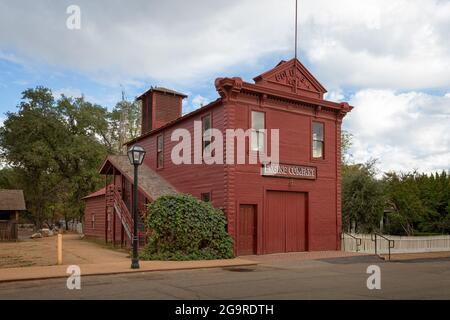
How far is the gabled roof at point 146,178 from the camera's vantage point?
24105 mm

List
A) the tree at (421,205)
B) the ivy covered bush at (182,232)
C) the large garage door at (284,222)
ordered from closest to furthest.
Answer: the ivy covered bush at (182,232) → the large garage door at (284,222) → the tree at (421,205)

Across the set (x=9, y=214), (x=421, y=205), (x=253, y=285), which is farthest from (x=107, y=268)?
(x=421, y=205)

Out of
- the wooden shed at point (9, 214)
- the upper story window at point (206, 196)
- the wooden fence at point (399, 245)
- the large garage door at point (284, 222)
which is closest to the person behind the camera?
the large garage door at point (284, 222)

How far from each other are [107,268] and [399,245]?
16.0 meters

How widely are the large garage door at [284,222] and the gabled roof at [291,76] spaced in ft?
17.1

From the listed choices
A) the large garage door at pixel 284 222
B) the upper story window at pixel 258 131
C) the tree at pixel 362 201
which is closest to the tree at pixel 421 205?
the tree at pixel 362 201

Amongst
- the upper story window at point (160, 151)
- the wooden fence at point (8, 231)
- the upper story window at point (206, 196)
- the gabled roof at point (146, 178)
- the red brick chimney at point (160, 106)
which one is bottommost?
the wooden fence at point (8, 231)

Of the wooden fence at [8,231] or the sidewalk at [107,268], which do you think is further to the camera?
the wooden fence at [8,231]

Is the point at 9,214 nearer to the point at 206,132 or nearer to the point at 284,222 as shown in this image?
the point at 206,132

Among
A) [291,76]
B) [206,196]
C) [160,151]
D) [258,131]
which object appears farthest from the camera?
[160,151]

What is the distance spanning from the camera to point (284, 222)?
22.0m

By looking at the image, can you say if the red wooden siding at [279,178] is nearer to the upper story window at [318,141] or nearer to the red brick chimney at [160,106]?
the upper story window at [318,141]

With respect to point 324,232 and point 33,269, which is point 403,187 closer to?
point 324,232
